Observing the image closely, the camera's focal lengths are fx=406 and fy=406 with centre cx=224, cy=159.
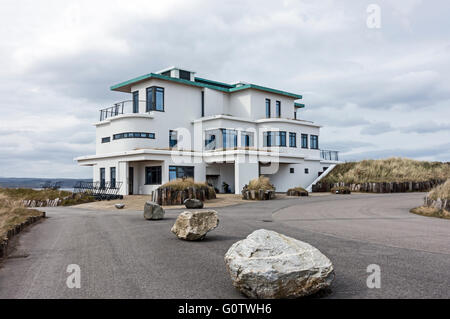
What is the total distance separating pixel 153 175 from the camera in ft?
115

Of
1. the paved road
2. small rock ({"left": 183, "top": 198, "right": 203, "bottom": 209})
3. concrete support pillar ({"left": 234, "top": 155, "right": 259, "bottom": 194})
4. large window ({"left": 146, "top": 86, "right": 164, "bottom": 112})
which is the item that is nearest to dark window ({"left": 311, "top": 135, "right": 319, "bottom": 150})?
concrete support pillar ({"left": 234, "top": 155, "right": 259, "bottom": 194})

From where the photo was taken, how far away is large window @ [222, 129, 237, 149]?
A: 38406 mm

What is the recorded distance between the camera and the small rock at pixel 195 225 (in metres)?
10.2

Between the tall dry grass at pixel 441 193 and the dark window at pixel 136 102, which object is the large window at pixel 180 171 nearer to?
the dark window at pixel 136 102

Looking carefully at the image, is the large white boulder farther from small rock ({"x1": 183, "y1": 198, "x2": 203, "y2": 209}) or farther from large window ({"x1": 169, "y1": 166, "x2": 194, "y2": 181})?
large window ({"x1": 169, "y1": 166, "x2": 194, "y2": 181})

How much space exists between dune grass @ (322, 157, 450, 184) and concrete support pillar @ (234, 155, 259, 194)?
9926mm

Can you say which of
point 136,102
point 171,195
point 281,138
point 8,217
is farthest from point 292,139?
point 8,217

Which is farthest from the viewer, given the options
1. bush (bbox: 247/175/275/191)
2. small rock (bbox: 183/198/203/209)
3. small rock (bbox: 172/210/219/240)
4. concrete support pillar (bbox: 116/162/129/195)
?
concrete support pillar (bbox: 116/162/129/195)

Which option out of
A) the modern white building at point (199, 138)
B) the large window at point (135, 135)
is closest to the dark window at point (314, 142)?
the modern white building at point (199, 138)

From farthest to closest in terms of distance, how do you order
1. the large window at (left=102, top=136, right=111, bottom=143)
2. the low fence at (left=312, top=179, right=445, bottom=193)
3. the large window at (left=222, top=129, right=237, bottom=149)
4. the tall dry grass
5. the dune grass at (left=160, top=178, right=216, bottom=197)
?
the large window at (left=102, top=136, right=111, bottom=143) < the large window at (left=222, top=129, right=237, bottom=149) < the low fence at (left=312, top=179, right=445, bottom=193) < the dune grass at (left=160, top=178, right=216, bottom=197) < the tall dry grass

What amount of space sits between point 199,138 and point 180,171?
17.5 ft

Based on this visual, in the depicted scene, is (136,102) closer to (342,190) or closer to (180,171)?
(180,171)

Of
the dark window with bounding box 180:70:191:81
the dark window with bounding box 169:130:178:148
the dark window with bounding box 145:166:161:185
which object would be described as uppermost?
the dark window with bounding box 180:70:191:81

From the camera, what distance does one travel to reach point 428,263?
24.1 ft
